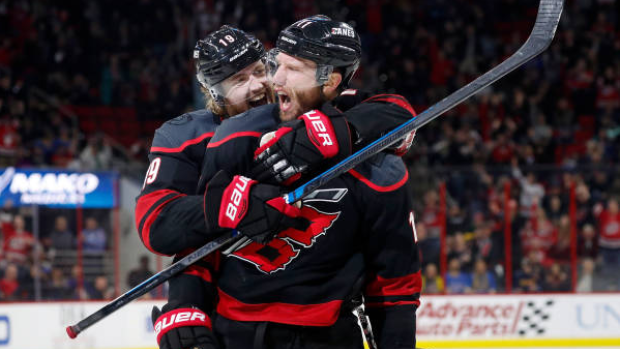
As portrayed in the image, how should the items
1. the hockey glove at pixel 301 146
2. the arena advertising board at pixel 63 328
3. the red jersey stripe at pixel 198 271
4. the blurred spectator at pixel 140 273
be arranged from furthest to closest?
the blurred spectator at pixel 140 273 → the arena advertising board at pixel 63 328 → the red jersey stripe at pixel 198 271 → the hockey glove at pixel 301 146

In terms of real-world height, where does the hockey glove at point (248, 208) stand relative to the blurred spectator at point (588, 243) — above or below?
above

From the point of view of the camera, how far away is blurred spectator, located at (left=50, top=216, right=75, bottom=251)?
6945 millimetres

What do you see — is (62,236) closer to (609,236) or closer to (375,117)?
(609,236)

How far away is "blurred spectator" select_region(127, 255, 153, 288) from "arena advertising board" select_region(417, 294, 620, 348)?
2.20 metres

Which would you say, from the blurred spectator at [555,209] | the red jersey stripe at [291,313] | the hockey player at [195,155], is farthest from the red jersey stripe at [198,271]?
the blurred spectator at [555,209]

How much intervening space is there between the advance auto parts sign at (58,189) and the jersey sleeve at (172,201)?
5013 mm

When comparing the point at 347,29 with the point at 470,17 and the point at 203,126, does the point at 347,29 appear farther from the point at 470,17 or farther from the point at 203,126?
the point at 470,17

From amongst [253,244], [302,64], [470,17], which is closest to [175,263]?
[253,244]

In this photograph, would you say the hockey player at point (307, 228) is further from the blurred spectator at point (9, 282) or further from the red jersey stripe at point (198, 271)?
the blurred spectator at point (9, 282)

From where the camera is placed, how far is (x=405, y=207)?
6.66 ft

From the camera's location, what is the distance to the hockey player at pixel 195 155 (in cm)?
194

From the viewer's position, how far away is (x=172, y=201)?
1997mm

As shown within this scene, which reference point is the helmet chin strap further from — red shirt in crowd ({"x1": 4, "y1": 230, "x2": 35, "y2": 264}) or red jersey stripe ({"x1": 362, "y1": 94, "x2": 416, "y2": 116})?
red shirt in crowd ({"x1": 4, "y1": 230, "x2": 35, "y2": 264})

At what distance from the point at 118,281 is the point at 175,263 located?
4.98 m
